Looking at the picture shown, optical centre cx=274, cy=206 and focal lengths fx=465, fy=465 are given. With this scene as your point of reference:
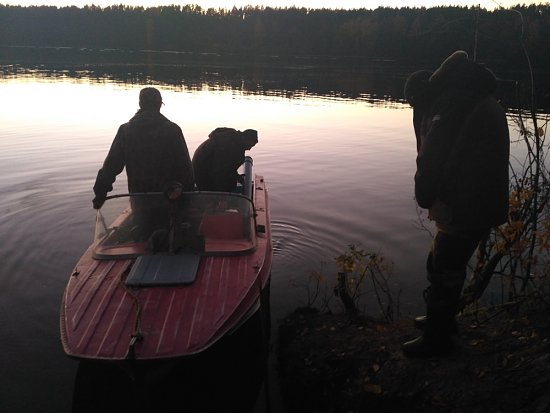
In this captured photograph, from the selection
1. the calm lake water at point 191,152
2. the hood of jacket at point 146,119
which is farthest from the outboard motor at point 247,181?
the hood of jacket at point 146,119

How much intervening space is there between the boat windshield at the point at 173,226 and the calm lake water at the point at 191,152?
55.1 inches

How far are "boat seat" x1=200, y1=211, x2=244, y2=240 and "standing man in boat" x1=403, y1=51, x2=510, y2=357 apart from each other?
2.45 meters

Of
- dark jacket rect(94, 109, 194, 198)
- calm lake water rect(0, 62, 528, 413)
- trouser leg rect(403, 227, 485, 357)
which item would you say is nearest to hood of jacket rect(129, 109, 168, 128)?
dark jacket rect(94, 109, 194, 198)

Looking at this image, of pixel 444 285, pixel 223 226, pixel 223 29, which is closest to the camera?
pixel 444 285

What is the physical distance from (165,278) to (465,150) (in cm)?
278

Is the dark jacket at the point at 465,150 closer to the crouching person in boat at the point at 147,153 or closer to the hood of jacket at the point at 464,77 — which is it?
the hood of jacket at the point at 464,77

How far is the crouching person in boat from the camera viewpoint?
516 cm

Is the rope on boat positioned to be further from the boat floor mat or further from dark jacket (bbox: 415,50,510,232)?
dark jacket (bbox: 415,50,510,232)

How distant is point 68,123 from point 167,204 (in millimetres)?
15881

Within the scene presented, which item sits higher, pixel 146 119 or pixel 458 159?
pixel 458 159

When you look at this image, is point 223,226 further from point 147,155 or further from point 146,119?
point 146,119

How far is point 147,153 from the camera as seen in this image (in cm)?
521

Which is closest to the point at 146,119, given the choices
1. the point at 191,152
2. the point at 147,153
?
the point at 147,153

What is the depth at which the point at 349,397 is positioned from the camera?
3.65 m
